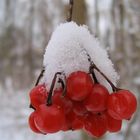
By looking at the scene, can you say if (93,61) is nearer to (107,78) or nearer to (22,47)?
(107,78)

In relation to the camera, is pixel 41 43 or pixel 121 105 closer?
pixel 121 105

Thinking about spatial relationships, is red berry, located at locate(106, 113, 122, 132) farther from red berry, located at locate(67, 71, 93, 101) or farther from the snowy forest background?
the snowy forest background

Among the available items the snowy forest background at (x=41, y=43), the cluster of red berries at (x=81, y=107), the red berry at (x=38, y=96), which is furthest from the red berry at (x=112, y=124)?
the snowy forest background at (x=41, y=43)

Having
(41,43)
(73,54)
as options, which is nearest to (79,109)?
(73,54)

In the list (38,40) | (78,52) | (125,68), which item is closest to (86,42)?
(78,52)

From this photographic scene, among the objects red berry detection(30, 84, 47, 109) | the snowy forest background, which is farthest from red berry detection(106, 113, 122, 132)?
the snowy forest background

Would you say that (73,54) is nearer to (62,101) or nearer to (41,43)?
(62,101)

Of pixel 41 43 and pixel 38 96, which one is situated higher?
pixel 38 96
